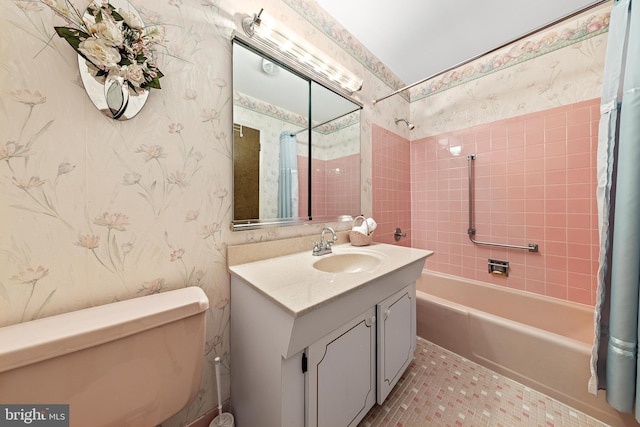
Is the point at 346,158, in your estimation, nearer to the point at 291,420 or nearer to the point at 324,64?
the point at 324,64

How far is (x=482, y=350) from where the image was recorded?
4.52 feet

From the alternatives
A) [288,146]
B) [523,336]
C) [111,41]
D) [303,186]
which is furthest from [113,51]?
[523,336]

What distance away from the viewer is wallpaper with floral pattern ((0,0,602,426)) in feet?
1.96

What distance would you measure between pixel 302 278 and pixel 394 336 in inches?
26.0

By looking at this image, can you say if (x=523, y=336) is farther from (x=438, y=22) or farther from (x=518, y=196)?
(x=438, y=22)

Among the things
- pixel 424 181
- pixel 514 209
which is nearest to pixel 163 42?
pixel 424 181

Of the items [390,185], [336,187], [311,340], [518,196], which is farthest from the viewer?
[390,185]

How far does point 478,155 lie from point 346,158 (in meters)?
1.25

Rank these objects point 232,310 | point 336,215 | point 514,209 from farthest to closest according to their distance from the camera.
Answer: point 514,209 → point 336,215 → point 232,310

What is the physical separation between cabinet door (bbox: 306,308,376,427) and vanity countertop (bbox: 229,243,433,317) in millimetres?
192

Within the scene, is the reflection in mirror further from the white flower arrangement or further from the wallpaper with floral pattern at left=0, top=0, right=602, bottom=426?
the white flower arrangement

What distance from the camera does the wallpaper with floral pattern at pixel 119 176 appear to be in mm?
597

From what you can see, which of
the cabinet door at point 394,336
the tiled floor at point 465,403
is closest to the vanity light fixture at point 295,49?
the cabinet door at point 394,336

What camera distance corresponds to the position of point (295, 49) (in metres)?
1.18
